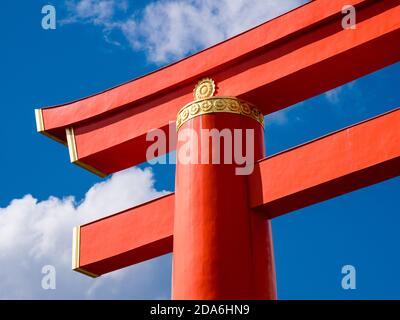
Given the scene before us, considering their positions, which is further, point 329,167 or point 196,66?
point 196,66

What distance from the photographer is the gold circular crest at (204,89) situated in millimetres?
9023

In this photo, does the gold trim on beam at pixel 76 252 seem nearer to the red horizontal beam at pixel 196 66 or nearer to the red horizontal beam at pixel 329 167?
the red horizontal beam at pixel 196 66

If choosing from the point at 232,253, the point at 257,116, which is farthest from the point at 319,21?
the point at 232,253

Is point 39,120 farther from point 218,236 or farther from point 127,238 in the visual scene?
point 218,236

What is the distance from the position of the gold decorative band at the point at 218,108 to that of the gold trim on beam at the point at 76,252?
196cm

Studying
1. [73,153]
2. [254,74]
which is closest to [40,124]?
[73,153]

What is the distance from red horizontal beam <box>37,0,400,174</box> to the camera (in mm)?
8312

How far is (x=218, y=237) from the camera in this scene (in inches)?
307

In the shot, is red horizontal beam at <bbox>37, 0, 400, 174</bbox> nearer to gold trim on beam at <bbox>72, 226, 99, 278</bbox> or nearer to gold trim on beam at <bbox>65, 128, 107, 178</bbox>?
gold trim on beam at <bbox>65, 128, 107, 178</bbox>

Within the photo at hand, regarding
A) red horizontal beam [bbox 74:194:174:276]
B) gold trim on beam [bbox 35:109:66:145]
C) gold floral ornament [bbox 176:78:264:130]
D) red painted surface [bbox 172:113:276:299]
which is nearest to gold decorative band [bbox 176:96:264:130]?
gold floral ornament [bbox 176:78:264:130]

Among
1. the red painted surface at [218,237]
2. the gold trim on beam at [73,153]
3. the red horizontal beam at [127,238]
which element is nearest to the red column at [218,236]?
the red painted surface at [218,237]

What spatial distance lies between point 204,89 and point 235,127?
84 centimetres
